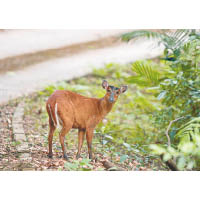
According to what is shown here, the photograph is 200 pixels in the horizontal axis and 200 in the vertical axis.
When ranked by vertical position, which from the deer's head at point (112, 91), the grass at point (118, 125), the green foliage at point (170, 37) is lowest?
the grass at point (118, 125)

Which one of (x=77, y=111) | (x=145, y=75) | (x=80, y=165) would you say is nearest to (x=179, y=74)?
(x=145, y=75)

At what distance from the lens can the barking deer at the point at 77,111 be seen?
3.96 meters

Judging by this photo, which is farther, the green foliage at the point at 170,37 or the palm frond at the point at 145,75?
the palm frond at the point at 145,75

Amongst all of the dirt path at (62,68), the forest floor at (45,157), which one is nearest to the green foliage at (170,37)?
Result: the dirt path at (62,68)

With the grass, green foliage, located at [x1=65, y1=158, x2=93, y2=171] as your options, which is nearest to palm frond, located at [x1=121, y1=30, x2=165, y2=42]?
the grass

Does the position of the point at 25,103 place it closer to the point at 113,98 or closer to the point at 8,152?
the point at 8,152

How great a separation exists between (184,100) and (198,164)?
1.21 m

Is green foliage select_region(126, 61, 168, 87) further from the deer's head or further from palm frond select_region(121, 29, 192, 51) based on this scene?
the deer's head

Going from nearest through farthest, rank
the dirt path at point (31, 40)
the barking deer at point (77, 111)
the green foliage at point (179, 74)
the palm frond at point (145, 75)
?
the barking deer at point (77, 111) → the green foliage at point (179, 74) → the palm frond at point (145, 75) → the dirt path at point (31, 40)

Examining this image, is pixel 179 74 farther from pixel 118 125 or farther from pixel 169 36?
pixel 118 125

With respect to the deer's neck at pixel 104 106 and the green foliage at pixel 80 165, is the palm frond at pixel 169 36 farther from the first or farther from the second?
the green foliage at pixel 80 165

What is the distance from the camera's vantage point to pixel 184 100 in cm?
526

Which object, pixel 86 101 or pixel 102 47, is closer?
pixel 86 101
